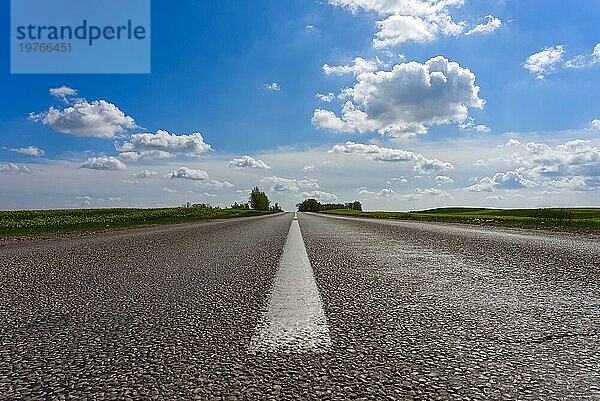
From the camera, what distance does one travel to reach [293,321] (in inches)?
98.5

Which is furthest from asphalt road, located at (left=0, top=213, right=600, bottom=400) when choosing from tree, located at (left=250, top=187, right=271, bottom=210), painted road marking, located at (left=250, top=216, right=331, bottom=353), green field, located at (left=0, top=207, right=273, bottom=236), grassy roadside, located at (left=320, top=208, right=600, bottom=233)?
tree, located at (left=250, top=187, right=271, bottom=210)

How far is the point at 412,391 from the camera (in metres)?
1.55

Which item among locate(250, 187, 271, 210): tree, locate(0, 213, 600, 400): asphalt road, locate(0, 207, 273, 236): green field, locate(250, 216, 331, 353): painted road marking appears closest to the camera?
locate(0, 213, 600, 400): asphalt road

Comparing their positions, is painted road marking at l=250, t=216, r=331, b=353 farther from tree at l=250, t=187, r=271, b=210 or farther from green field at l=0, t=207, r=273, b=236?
tree at l=250, t=187, r=271, b=210

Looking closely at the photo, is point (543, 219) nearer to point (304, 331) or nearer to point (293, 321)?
point (293, 321)

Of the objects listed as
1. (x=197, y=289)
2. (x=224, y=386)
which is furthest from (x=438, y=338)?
(x=197, y=289)

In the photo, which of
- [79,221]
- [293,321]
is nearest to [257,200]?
[79,221]

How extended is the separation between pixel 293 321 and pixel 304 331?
8.3 inches

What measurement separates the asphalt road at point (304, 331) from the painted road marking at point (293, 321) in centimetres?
1

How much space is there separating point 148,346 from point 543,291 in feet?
9.64

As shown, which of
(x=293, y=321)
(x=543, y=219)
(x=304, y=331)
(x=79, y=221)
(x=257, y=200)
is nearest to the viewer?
(x=304, y=331)

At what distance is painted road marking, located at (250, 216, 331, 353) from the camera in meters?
2.04

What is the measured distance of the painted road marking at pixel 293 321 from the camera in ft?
6.70

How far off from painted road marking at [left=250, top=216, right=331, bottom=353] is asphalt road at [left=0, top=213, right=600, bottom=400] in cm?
1
